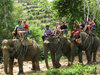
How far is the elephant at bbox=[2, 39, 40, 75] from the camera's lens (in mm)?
8065

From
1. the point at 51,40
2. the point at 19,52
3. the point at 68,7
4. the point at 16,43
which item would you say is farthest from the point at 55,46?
the point at 68,7

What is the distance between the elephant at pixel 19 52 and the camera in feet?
26.5

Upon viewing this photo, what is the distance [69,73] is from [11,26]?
1254 cm

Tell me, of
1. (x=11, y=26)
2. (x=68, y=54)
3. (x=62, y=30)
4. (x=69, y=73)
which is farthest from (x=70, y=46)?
(x=11, y=26)

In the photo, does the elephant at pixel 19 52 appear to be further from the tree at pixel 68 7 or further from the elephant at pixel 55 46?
the tree at pixel 68 7

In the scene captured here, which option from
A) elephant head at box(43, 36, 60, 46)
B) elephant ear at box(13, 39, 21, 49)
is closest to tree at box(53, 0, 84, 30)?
elephant head at box(43, 36, 60, 46)

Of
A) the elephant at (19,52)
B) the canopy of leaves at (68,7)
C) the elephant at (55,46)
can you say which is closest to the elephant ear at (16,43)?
the elephant at (19,52)

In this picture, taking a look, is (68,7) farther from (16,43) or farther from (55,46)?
(16,43)

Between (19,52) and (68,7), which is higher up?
(68,7)

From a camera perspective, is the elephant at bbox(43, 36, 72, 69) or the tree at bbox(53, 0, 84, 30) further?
the tree at bbox(53, 0, 84, 30)

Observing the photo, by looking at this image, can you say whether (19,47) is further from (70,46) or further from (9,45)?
(70,46)

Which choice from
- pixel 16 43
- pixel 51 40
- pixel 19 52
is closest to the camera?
pixel 16 43

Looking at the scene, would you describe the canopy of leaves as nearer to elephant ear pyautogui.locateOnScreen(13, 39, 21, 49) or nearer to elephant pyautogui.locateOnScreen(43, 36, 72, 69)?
elephant pyautogui.locateOnScreen(43, 36, 72, 69)

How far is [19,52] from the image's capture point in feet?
28.8
